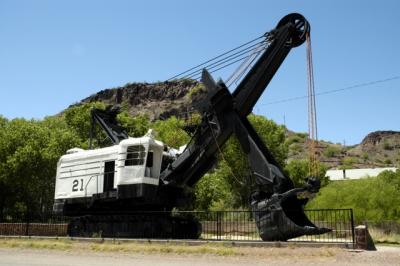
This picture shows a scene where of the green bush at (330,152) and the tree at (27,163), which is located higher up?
the green bush at (330,152)

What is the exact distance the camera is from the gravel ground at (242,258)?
1127cm

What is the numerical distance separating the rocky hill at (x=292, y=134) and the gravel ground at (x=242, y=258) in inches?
2130

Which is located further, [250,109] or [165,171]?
[165,171]

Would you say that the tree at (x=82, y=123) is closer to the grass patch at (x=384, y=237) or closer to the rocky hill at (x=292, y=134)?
the rocky hill at (x=292, y=134)

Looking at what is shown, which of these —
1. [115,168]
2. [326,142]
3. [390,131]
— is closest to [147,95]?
[326,142]

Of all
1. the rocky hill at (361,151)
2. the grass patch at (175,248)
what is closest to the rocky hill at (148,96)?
the rocky hill at (361,151)

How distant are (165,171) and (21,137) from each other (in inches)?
705

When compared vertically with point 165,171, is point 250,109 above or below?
above

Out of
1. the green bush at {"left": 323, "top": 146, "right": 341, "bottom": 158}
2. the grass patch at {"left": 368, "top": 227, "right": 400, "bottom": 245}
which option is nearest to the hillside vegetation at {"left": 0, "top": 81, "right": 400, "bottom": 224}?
the grass patch at {"left": 368, "top": 227, "right": 400, "bottom": 245}

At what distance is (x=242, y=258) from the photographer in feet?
40.5

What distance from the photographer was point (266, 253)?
41.3 ft

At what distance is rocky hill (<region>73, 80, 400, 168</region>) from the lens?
10806cm

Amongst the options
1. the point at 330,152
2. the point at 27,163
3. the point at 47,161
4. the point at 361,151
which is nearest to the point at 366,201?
the point at 47,161

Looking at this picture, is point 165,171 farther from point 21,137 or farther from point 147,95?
point 147,95
